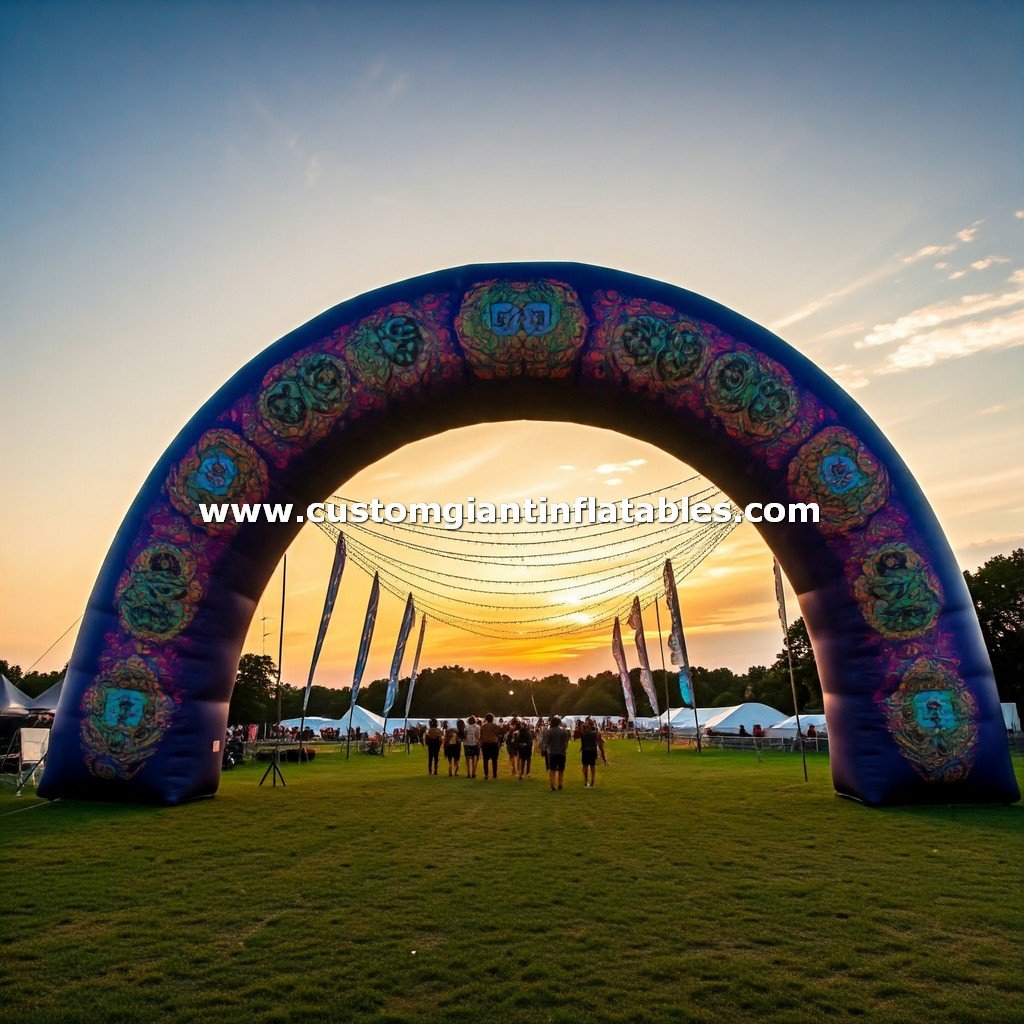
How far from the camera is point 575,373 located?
12141 mm

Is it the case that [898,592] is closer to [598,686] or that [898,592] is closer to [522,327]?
[522,327]

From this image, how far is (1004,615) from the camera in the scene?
129ft

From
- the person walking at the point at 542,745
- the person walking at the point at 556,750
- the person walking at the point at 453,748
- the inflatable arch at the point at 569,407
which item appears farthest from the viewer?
the person walking at the point at 453,748

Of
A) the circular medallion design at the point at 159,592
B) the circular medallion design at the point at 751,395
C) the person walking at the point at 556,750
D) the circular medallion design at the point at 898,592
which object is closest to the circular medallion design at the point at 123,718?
the circular medallion design at the point at 159,592

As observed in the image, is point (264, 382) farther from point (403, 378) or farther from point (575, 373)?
point (575, 373)

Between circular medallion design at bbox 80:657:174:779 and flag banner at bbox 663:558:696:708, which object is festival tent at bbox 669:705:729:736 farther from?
circular medallion design at bbox 80:657:174:779

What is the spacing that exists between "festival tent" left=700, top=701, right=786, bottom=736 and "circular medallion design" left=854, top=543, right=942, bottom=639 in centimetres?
2394

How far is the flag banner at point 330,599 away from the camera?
49.8 feet

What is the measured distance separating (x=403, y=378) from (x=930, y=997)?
10.3 meters

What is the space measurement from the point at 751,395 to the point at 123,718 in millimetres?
10933

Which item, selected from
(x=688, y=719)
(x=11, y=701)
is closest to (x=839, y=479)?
(x=11, y=701)

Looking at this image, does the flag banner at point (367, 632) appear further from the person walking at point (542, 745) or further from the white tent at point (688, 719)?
the white tent at point (688, 719)

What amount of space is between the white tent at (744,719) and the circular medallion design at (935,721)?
23.7 m

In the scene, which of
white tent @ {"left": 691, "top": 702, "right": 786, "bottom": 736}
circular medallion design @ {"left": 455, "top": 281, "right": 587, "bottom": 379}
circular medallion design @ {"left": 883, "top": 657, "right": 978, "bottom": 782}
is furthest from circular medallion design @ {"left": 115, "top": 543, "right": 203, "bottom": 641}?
white tent @ {"left": 691, "top": 702, "right": 786, "bottom": 736}
